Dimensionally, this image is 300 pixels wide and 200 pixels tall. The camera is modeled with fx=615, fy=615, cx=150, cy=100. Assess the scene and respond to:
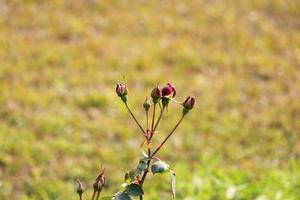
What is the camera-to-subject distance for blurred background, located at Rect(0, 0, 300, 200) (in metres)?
3.95

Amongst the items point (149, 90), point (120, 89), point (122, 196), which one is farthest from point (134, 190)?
point (149, 90)

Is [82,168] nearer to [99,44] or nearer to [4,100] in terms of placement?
[4,100]

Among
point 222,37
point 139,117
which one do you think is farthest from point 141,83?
point 222,37

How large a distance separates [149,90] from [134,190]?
3.67 m

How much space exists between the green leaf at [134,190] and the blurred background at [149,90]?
48.6 inches

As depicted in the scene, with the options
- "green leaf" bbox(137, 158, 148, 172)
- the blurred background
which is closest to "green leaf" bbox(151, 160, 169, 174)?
"green leaf" bbox(137, 158, 148, 172)

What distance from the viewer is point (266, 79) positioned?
5.68 m

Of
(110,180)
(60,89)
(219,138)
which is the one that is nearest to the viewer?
(110,180)

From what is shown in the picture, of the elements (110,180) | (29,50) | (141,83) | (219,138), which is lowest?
(110,180)

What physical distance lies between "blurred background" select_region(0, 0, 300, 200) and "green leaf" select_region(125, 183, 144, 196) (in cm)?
123

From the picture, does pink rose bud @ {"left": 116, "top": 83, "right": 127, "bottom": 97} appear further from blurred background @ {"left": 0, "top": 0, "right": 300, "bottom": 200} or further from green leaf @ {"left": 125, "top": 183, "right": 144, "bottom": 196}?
blurred background @ {"left": 0, "top": 0, "right": 300, "bottom": 200}

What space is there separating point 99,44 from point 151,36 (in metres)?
0.63

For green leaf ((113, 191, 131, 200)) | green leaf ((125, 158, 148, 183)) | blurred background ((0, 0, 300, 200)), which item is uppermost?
blurred background ((0, 0, 300, 200))

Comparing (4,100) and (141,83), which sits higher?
(141,83)
